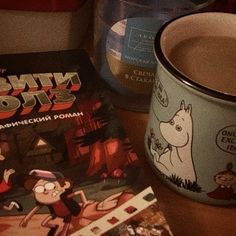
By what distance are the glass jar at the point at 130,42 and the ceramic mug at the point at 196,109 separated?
41 millimetres

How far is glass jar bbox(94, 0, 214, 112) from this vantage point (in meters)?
0.45

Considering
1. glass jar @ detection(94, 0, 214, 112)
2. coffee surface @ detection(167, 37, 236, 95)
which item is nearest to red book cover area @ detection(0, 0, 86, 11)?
glass jar @ detection(94, 0, 214, 112)

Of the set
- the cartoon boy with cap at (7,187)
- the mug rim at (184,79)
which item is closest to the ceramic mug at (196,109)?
the mug rim at (184,79)

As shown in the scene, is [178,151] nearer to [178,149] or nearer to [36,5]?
[178,149]

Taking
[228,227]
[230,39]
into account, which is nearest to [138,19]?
[230,39]

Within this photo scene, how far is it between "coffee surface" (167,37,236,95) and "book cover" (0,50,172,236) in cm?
8

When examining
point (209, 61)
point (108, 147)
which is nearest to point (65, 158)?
point (108, 147)

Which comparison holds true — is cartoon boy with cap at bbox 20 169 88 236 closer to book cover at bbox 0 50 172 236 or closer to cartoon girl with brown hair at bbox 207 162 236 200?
book cover at bbox 0 50 172 236

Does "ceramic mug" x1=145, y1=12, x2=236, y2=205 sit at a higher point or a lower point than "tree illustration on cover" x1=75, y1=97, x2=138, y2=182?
higher

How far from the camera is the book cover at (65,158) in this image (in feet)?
1.19

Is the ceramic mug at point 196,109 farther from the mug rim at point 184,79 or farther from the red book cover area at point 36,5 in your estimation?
the red book cover area at point 36,5

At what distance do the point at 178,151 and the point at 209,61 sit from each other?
0.08m

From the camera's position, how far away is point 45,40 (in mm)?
524

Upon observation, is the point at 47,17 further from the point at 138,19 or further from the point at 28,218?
the point at 28,218
